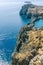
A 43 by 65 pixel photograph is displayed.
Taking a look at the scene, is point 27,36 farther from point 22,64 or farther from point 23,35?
point 22,64

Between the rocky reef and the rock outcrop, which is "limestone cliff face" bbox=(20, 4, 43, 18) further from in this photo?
the rocky reef

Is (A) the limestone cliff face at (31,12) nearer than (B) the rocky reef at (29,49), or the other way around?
(B) the rocky reef at (29,49)

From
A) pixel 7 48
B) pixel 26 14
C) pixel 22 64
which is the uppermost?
pixel 22 64

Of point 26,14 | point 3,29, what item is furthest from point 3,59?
point 26,14

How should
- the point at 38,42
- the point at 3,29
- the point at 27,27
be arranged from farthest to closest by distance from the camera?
the point at 3,29 → the point at 27,27 → the point at 38,42

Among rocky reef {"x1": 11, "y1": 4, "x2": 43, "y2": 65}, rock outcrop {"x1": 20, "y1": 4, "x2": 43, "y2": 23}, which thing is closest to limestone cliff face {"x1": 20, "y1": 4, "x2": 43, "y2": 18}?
rock outcrop {"x1": 20, "y1": 4, "x2": 43, "y2": 23}

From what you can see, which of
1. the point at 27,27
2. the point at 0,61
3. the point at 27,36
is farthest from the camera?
the point at 27,27

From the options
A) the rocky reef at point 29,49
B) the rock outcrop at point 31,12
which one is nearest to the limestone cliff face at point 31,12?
the rock outcrop at point 31,12

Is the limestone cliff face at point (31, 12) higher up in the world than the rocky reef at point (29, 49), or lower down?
lower down

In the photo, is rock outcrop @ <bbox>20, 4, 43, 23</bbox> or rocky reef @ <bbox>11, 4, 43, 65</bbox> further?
rock outcrop @ <bbox>20, 4, 43, 23</bbox>

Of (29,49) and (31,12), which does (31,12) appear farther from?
(29,49)

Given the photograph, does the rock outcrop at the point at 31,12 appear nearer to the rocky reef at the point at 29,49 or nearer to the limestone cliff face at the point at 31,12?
the limestone cliff face at the point at 31,12
